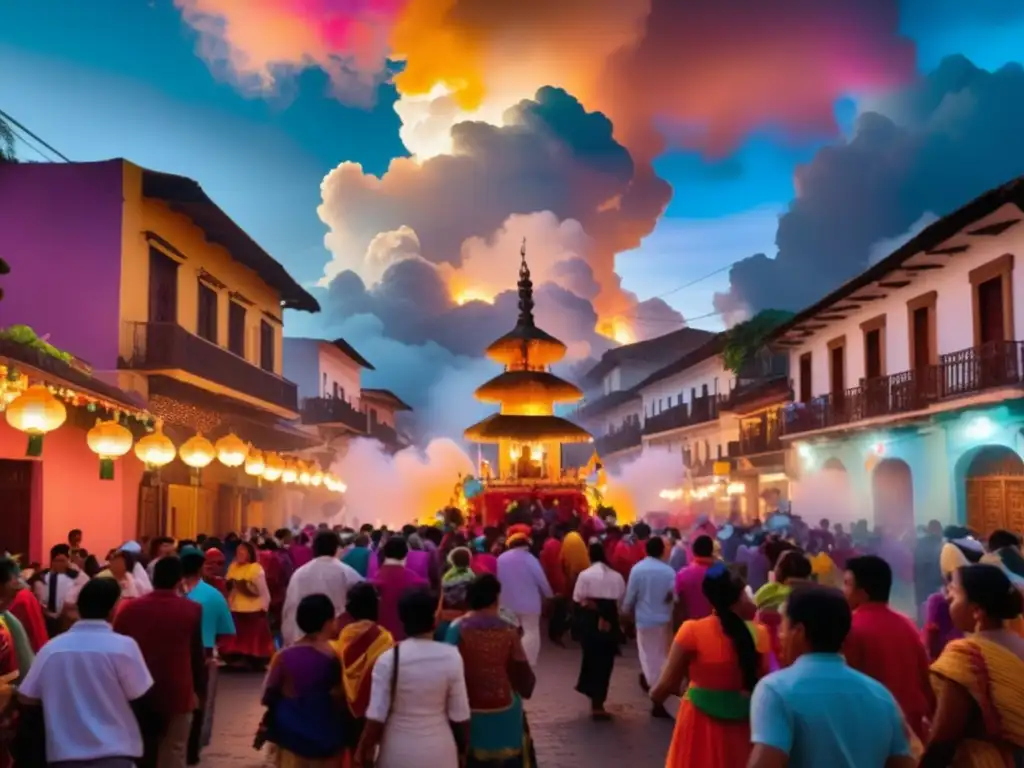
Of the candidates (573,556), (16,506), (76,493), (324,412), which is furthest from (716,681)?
(324,412)

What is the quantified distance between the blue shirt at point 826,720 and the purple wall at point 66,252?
18854mm

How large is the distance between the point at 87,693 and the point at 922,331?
23.5m

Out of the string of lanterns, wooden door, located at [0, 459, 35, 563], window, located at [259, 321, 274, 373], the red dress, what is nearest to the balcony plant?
window, located at [259, 321, 274, 373]

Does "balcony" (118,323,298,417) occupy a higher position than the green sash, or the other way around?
"balcony" (118,323,298,417)

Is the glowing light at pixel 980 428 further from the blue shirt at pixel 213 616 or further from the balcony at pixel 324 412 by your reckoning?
the balcony at pixel 324 412

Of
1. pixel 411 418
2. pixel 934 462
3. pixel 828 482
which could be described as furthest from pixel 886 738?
pixel 411 418

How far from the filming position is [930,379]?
24.1 meters

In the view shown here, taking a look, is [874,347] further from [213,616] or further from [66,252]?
[213,616]

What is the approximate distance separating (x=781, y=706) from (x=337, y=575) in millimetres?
6602

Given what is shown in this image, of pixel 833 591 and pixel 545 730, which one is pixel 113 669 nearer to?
pixel 833 591

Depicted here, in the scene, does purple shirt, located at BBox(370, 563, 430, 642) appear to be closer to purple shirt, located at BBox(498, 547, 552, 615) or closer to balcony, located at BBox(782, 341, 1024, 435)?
purple shirt, located at BBox(498, 547, 552, 615)

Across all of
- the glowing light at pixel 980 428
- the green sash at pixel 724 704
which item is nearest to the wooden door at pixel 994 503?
the glowing light at pixel 980 428

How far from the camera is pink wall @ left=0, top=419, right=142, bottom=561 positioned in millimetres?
16891

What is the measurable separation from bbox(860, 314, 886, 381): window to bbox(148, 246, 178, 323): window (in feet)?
56.1
